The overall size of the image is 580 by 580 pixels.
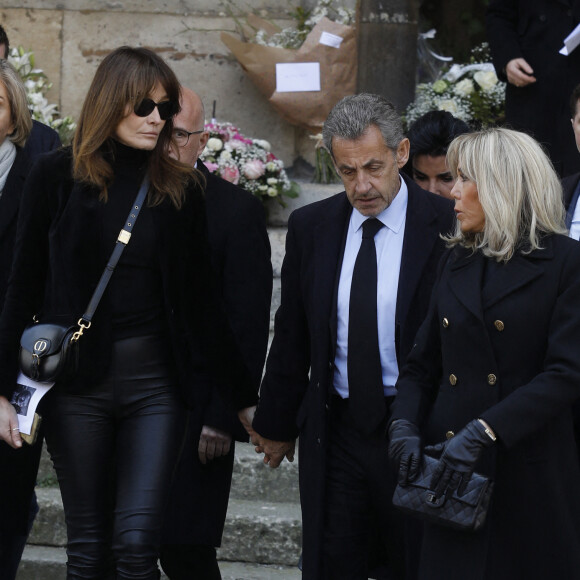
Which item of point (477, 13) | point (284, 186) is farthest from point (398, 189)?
point (477, 13)

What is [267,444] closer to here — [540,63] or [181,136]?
[181,136]

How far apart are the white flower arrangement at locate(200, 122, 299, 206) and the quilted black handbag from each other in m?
4.01

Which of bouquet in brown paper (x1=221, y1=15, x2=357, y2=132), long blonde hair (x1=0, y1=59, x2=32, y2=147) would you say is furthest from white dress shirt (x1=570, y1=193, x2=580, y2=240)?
bouquet in brown paper (x1=221, y1=15, x2=357, y2=132)

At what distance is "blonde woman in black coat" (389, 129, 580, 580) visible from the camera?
3.11 meters

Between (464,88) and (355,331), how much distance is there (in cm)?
407

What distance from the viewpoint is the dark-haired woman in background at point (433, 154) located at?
4766 mm

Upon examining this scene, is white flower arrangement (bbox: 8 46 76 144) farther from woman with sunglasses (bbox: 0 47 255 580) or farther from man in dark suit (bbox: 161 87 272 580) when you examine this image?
woman with sunglasses (bbox: 0 47 255 580)

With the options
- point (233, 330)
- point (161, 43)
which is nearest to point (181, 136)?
point (233, 330)

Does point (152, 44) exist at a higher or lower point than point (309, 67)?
lower

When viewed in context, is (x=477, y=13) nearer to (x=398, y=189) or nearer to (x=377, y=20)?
(x=377, y=20)

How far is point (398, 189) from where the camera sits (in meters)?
3.75

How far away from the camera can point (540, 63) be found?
236 inches

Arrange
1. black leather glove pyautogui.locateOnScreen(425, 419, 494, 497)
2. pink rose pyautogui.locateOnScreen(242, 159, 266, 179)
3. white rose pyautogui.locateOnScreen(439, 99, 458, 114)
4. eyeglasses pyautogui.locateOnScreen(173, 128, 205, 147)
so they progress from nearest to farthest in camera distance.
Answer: black leather glove pyautogui.locateOnScreen(425, 419, 494, 497) → eyeglasses pyautogui.locateOnScreen(173, 128, 205, 147) → pink rose pyautogui.locateOnScreen(242, 159, 266, 179) → white rose pyautogui.locateOnScreen(439, 99, 458, 114)

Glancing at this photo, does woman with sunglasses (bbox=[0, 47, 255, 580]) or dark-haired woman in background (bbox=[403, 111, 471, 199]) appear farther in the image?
dark-haired woman in background (bbox=[403, 111, 471, 199])
